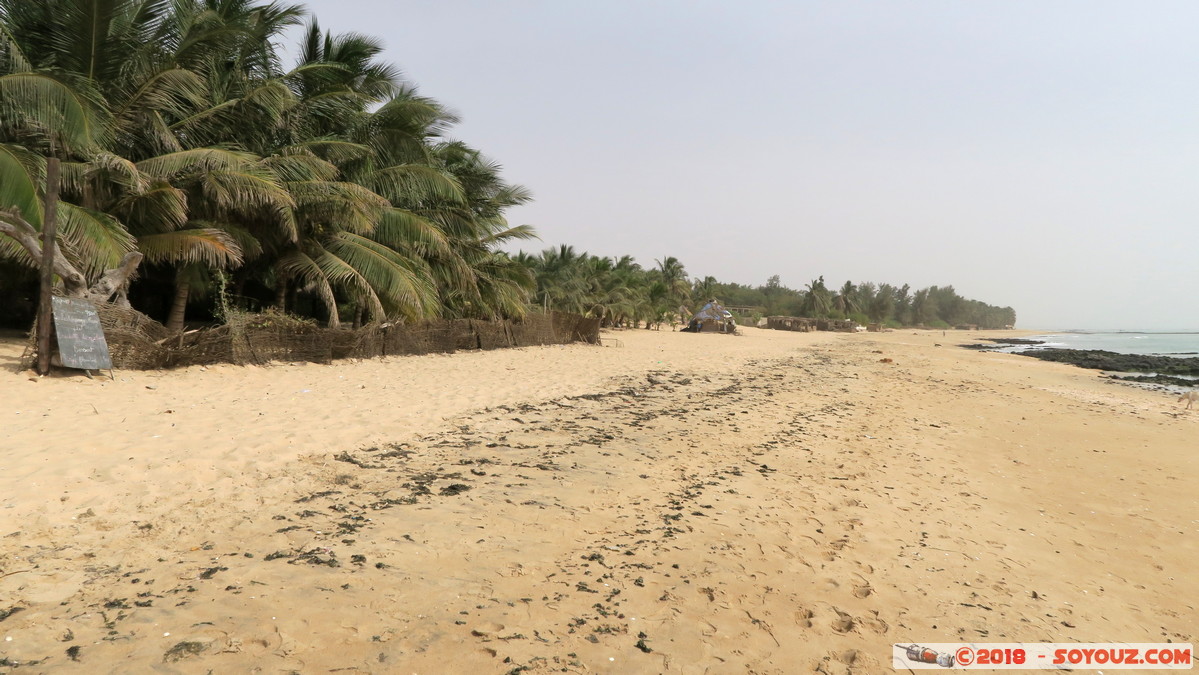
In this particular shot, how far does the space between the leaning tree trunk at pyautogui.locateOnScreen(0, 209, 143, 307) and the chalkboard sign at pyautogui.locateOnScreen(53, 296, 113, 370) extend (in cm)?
51

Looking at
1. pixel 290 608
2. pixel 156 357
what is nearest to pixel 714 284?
pixel 156 357

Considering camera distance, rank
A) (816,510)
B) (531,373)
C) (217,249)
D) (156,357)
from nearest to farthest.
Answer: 1. (816,510)
2. (156,357)
3. (217,249)
4. (531,373)

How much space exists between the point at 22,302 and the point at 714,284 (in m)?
62.1

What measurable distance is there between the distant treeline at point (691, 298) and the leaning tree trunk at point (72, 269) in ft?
63.8

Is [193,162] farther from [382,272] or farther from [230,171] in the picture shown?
[382,272]

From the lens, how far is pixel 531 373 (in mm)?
12281

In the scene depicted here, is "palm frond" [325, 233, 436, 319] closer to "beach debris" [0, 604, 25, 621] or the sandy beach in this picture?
the sandy beach

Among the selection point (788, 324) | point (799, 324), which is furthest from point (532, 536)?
point (799, 324)

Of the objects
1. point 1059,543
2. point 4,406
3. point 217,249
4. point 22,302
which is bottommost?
point 1059,543

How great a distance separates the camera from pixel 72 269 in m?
8.30

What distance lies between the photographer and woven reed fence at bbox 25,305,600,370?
830 cm

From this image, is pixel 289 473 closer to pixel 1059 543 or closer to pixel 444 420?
pixel 444 420

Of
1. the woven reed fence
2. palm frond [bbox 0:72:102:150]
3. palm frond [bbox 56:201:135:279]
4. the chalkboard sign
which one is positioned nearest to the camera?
the chalkboard sign

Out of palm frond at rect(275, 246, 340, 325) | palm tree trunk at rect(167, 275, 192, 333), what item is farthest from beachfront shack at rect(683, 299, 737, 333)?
palm tree trunk at rect(167, 275, 192, 333)
